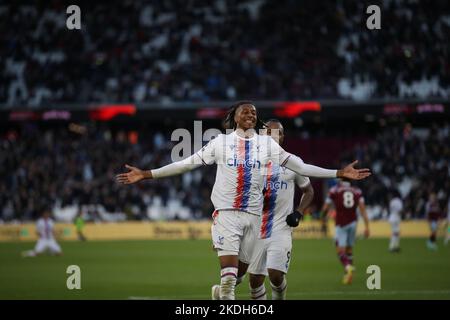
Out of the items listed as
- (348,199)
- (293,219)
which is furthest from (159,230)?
(293,219)

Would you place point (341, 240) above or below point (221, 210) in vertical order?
below

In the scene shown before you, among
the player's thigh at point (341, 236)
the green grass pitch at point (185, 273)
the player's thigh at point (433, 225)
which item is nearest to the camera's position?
the green grass pitch at point (185, 273)

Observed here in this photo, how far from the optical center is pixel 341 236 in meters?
20.5

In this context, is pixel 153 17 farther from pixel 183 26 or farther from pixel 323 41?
pixel 323 41

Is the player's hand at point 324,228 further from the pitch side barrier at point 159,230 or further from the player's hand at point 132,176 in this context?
the player's hand at point 132,176

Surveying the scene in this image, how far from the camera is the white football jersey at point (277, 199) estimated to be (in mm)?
12539

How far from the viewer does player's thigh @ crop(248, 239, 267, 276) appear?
1218 cm

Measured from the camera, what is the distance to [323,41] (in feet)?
155

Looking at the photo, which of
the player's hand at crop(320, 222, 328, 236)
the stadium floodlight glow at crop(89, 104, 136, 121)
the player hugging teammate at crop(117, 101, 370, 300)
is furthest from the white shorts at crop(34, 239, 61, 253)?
the player hugging teammate at crop(117, 101, 370, 300)

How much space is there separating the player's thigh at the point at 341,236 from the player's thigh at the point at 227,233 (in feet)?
31.9

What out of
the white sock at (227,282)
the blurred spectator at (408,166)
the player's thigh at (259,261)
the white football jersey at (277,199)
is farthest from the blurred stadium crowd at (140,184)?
the white sock at (227,282)

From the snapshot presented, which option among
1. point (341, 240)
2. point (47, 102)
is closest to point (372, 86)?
point (47, 102)
